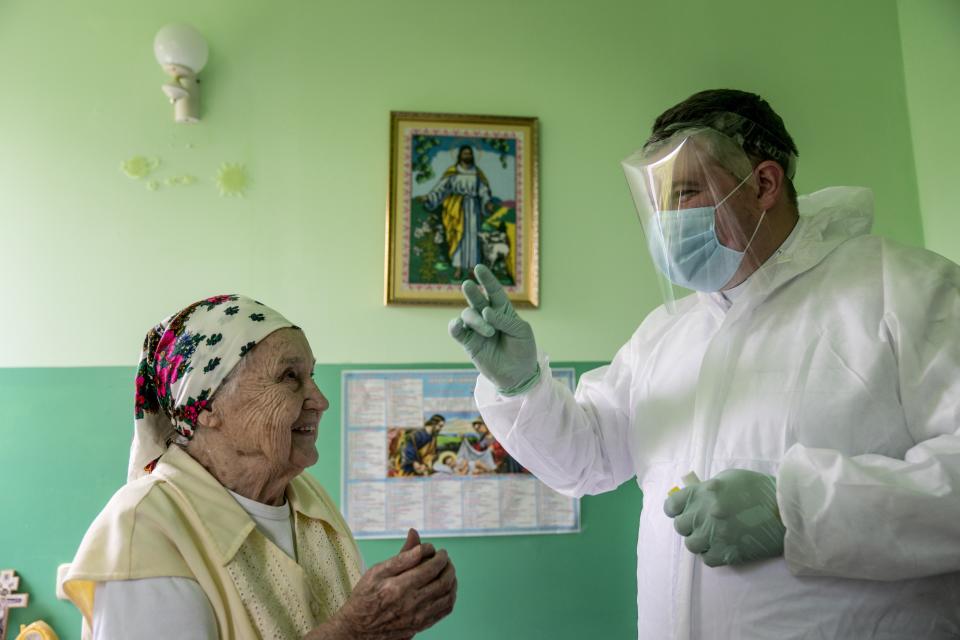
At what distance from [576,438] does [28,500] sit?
67.2 inches

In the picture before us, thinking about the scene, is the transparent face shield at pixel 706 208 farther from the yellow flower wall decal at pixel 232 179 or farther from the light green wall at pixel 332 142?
the yellow flower wall decal at pixel 232 179

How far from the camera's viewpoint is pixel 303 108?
2428 mm

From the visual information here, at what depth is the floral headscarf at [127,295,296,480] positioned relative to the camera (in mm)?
1263

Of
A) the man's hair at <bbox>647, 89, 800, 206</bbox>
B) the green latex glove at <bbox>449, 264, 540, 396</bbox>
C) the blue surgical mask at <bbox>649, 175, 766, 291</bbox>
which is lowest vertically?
the green latex glove at <bbox>449, 264, 540, 396</bbox>

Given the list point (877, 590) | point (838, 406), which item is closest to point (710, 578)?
point (877, 590)

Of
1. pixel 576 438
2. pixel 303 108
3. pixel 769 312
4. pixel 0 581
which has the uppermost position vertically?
pixel 303 108

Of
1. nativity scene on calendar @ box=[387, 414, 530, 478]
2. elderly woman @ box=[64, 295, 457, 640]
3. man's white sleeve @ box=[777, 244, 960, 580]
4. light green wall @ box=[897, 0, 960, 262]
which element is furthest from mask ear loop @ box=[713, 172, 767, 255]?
light green wall @ box=[897, 0, 960, 262]

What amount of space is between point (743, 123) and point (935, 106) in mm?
1679

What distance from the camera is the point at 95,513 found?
2.20m

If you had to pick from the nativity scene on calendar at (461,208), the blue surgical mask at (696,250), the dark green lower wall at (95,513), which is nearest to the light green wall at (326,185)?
the dark green lower wall at (95,513)

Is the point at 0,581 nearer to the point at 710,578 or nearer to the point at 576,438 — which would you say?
the point at 576,438

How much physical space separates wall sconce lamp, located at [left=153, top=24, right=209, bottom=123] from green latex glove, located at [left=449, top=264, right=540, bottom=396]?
141 cm

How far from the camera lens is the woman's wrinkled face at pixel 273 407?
128cm

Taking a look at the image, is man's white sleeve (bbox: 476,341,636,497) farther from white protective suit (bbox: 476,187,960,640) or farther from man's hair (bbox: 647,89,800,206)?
man's hair (bbox: 647,89,800,206)
